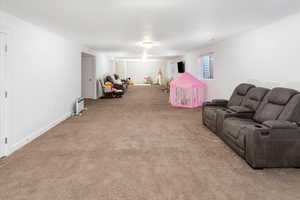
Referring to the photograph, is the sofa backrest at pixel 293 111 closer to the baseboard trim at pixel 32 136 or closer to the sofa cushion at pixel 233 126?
the sofa cushion at pixel 233 126

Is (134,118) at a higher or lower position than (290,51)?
lower

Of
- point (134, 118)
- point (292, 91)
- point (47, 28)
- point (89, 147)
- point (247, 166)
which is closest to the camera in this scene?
point (247, 166)

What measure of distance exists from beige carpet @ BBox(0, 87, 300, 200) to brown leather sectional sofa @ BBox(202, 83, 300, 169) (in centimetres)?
15

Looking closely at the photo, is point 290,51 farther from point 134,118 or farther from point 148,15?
point 134,118

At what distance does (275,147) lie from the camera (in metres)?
2.76

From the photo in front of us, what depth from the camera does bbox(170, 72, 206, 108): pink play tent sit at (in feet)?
25.7

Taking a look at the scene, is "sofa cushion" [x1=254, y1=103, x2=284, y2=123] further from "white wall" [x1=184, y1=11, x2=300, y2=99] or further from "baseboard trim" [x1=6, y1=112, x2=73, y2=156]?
"baseboard trim" [x1=6, y1=112, x2=73, y2=156]

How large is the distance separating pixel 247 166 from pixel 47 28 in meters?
4.59

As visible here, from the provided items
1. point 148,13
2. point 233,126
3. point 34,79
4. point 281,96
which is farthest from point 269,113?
point 34,79

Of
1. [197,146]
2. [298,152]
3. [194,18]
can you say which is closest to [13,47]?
[194,18]

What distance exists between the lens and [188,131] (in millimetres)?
4652

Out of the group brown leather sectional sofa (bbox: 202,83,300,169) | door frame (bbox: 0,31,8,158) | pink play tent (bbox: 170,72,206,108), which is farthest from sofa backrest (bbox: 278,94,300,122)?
pink play tent (bbox: 170,72,206,108)

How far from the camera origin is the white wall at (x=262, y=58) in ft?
12.2

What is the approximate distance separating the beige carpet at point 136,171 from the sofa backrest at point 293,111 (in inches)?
31.1
